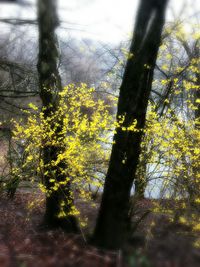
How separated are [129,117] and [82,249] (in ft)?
7.57

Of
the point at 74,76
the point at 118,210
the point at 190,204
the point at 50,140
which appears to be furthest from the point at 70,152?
the point at 74,76

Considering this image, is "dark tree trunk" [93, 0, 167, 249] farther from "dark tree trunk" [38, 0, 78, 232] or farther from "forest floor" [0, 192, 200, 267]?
"dark tree trunk" [38, 0, 78, 232]

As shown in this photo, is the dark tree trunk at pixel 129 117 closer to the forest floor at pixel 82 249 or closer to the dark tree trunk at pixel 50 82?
the forest floor at pixel 82 249

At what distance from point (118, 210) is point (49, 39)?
3614 mm

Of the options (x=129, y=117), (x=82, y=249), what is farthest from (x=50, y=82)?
(x=82, y=249)

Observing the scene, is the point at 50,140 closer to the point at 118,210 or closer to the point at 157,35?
the point at 118,210

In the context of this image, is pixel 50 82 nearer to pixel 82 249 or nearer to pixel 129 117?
pixel 129 117

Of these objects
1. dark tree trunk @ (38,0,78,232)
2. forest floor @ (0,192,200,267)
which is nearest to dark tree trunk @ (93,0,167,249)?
forest floor @ (0,192,200,267)

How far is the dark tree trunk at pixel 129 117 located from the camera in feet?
16.7

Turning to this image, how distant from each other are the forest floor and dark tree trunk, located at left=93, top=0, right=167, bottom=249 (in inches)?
15.4

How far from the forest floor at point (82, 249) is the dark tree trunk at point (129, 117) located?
39 cm

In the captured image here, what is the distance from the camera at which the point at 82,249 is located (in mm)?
5719

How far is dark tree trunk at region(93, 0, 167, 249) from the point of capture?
508 cm

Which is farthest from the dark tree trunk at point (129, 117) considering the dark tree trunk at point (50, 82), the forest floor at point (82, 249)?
the dark tree trunk at point (50, 82)
